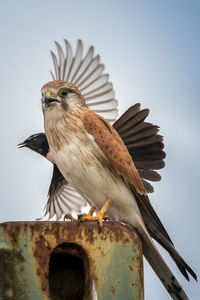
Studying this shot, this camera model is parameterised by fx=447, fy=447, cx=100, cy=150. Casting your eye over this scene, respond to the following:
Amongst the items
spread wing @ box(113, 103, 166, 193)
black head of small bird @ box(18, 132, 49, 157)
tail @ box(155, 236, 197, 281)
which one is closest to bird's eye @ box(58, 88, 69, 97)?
spread wing @ box(113, 103, 166, 193)

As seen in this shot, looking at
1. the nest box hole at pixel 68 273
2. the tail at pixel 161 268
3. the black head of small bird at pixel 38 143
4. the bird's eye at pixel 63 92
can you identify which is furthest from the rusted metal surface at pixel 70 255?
the black head of small bird at pixel 38 143

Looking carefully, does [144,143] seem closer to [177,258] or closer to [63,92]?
[63,92]

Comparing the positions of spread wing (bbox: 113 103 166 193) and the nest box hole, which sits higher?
spread wing (bbox: 113 103 166 193)

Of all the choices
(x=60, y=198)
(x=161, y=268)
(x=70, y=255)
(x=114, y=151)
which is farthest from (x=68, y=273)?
(x=60, y=198)

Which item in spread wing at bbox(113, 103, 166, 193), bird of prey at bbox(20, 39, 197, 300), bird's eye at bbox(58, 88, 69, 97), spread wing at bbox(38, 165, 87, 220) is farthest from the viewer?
spread wing at bbox(38, 165, 87, 220)

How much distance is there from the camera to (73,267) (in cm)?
241

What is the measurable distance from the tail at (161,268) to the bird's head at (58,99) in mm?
1170

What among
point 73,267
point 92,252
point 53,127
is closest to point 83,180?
point 53,127

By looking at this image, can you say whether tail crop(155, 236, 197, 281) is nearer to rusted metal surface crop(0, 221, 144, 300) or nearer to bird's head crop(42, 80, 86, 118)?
rusted metal surface crop(0, 221, 144, 300)

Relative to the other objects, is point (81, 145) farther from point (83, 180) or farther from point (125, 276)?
point (125, 276)

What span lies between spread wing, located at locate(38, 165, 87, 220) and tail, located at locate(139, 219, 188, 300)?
166 centimetres

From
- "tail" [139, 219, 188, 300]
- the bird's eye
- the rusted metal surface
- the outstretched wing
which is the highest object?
the outstretched wing

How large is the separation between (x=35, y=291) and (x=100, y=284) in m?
0.31

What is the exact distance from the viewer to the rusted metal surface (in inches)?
78.6
